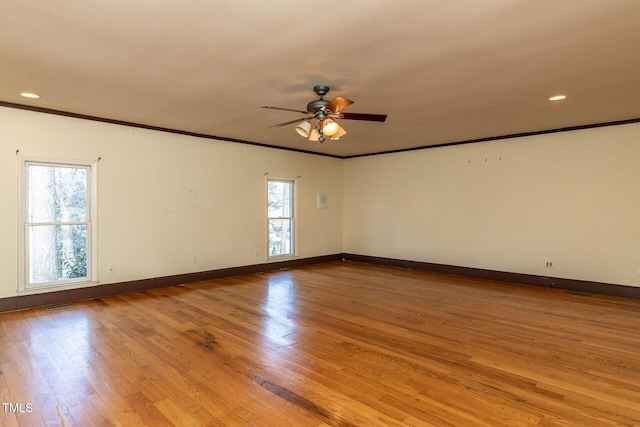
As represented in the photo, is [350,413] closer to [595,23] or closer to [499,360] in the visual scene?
[499,360]

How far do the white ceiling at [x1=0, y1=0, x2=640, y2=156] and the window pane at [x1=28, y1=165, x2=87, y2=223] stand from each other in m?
0.83

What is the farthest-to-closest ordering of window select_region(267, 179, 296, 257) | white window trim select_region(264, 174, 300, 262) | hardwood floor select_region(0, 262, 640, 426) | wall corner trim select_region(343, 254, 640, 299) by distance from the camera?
window select_region(267, 179, 296, 257), white window trim select_region(264, 174, 300, 262), wall corner trim select_region(343, 254, 640, 299), hardwood floor select_region(0, 262, 640, 426)

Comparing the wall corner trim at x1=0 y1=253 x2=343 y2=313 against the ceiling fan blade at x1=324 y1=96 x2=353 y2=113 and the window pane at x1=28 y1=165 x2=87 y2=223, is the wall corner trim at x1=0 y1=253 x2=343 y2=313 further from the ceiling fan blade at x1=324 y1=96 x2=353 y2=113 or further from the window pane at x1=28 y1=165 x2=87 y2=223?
the ceiling fan blade at x1=324 y1=96 x2=353 y2=113

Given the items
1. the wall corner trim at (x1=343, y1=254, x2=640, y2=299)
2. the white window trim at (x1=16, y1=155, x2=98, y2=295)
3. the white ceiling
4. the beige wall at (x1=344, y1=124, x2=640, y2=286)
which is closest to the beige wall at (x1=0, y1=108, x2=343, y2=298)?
the white window trim at (x1=16, y1=155, x2=98, y2=295)

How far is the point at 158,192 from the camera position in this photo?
5551mm

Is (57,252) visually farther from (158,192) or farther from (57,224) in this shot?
(158,192)

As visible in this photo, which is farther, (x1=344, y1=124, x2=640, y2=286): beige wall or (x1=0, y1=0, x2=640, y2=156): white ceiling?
(x1=344, y1=124, x2=640, y2=286): beige wall

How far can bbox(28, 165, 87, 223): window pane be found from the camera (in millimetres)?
4547

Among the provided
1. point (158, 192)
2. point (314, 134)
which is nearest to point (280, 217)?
point (158, 192)

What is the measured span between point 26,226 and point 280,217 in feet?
13.1

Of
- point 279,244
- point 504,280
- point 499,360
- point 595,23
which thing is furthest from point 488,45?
point 279,244

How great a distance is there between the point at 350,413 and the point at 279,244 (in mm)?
5248

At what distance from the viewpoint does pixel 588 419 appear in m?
2.12

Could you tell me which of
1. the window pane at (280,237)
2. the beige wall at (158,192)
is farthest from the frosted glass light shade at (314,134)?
the window pane at (280,237)
